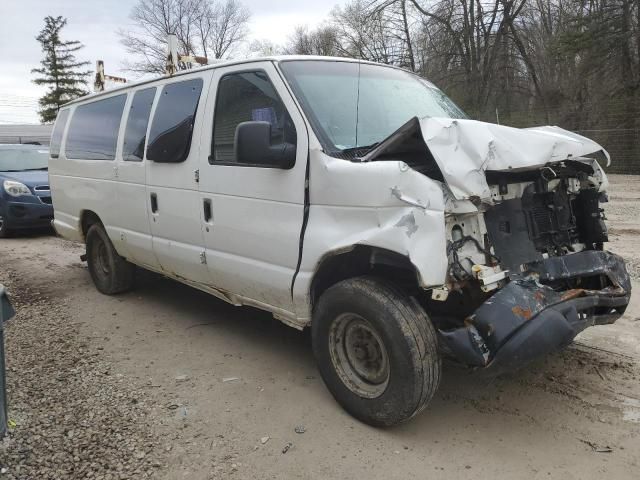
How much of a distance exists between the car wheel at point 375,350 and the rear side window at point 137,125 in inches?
102

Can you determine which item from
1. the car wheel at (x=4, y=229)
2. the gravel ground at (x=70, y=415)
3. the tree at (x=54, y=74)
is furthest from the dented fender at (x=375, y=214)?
the tree at (x=54, y=74)

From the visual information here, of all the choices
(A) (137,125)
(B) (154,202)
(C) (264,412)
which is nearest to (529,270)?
(C) (264,412)

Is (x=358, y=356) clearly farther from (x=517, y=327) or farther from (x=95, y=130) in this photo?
(x=95, y=130)

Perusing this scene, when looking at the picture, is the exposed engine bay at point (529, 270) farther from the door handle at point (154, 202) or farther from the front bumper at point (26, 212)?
the front bumper at point (26, 212)

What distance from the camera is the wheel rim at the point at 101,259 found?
604cm

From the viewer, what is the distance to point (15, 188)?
10.0 metres

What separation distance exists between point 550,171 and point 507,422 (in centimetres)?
153

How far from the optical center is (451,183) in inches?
107

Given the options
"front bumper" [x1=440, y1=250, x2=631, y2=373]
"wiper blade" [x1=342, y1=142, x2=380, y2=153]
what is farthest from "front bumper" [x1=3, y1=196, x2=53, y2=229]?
"front bumper" [x1=440, y1=250, x2=631, y2=373]

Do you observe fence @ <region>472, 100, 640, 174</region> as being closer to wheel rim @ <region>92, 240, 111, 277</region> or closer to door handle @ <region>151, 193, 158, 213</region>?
wheel rim @ <region>92, 240, 111, 277</region>

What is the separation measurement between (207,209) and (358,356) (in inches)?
64.9

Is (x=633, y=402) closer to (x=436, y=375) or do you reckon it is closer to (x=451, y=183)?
(x=436, y=375)

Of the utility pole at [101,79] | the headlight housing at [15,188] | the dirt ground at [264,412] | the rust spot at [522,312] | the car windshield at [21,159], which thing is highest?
the utility pole at [101,79]

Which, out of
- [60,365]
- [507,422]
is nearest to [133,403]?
[60,365]
